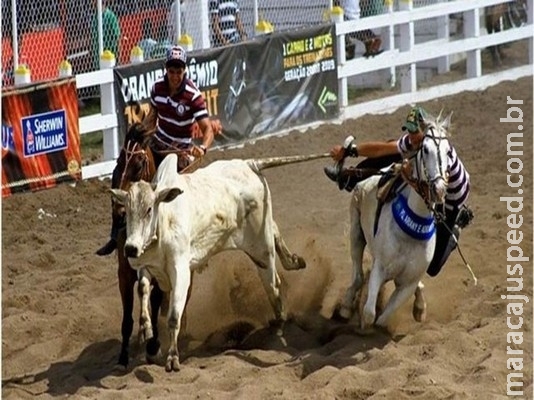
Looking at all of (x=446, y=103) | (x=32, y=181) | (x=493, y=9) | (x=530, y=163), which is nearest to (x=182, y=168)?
(x=32, y=181)

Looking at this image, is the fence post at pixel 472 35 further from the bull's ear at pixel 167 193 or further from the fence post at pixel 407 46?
the bull's ear at pixel 167 193

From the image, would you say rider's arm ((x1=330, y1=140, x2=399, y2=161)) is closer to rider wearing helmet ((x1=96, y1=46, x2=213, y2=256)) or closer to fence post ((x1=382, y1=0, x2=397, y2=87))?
rider wearing helmet ((x1=96, y1=46, x2=213, y2=256))

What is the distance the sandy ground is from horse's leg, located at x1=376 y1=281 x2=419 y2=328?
16 cm

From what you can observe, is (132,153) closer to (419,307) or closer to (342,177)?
(342,177)

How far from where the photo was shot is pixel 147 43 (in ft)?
55.9

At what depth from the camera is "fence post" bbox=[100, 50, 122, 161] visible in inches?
615

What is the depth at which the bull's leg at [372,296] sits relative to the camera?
376 inches

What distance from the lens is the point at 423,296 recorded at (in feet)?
34.1

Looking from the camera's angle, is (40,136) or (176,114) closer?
(176,114)

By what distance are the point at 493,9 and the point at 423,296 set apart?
12455 millimetres

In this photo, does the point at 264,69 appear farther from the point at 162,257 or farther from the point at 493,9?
the point at 162,257

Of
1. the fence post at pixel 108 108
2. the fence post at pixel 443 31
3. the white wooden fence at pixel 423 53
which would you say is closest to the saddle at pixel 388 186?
the fence post at pixel 108 108

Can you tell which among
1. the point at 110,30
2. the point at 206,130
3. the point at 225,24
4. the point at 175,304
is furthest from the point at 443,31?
the point at 175,304
